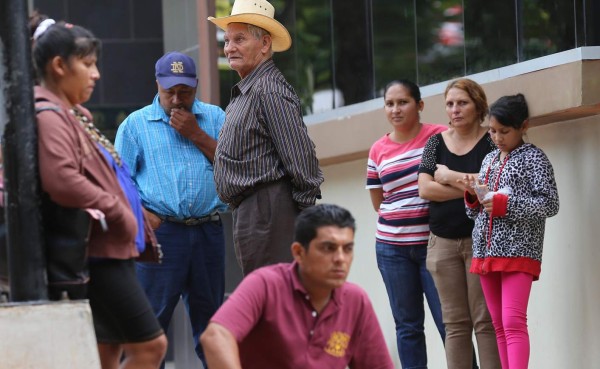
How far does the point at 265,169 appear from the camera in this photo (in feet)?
24.6

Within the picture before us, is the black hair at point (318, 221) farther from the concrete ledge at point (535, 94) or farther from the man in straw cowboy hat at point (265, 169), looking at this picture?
the concrete ledge at point (535, 94)

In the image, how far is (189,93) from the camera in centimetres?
842

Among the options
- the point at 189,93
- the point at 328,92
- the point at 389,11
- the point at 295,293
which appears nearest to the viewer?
the point at 295,293

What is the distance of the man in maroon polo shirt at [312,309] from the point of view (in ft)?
18.2

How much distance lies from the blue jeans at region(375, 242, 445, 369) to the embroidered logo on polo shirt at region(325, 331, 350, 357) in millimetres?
2993

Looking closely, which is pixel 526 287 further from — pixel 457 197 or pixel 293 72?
pixel 293 72

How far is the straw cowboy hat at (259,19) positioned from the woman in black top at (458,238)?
3.67 feet

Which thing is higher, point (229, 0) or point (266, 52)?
point (229, 0)

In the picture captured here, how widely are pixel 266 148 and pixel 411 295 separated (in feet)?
5.38

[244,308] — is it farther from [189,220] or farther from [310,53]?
[310,53]

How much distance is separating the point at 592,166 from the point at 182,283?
2.48 meters

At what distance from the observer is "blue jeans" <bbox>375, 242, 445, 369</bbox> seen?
28.3 ft

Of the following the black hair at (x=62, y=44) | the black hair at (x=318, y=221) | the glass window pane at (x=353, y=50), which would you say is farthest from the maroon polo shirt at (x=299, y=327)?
the glass window pane at (x=353, y=50)

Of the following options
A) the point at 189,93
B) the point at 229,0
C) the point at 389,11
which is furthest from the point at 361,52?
the point at 189,93
